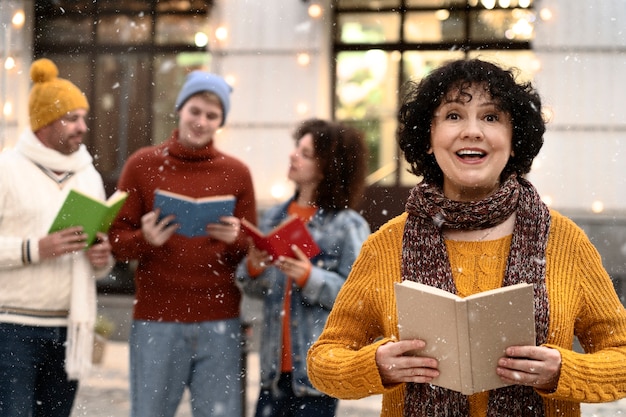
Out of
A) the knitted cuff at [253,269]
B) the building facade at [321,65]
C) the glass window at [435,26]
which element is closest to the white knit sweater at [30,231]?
the knitted cuff at [253,269]

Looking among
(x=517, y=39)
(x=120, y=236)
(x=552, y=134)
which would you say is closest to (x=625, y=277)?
(x=552, y=134)

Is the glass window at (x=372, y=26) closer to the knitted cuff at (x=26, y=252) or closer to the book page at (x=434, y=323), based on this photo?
the knitted cuff at (x=26, y=252)

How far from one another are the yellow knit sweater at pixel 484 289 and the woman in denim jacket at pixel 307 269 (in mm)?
1159

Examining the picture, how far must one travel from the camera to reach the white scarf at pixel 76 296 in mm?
3389

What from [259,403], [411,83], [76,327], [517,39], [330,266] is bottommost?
[259,403]

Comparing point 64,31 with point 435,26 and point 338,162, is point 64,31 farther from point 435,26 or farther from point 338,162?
point 338,162

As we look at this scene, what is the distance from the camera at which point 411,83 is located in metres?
2.23

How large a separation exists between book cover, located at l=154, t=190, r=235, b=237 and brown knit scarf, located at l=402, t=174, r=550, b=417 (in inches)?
51.0

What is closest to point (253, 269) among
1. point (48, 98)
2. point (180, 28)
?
point (48, 98)

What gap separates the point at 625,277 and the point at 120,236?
12.6 ft

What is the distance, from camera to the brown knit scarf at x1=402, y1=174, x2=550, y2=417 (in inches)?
76.3

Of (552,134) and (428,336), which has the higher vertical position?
(552,134)

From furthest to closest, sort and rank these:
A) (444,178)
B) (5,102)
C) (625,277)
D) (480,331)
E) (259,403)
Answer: (5,102) → (625,277) → (259,403) → (444,178) → (480,331)

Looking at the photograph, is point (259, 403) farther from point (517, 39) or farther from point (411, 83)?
point (517, 39)
